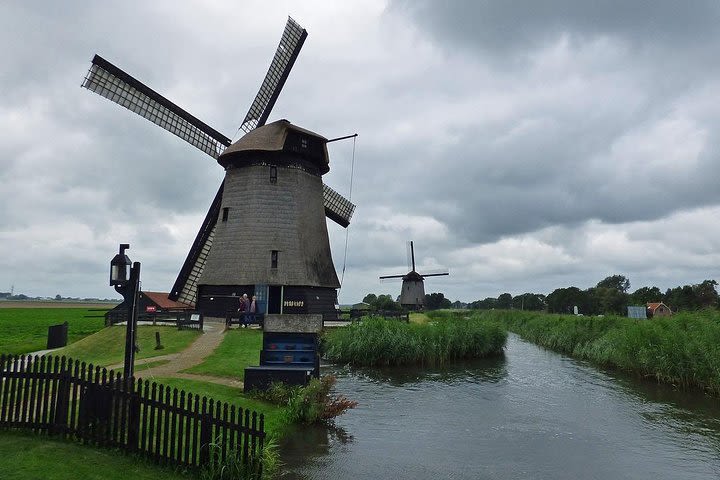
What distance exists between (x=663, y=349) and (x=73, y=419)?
18.7 meters

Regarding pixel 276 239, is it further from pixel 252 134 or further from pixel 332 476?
pixel 332 476

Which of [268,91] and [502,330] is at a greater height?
[268,91]

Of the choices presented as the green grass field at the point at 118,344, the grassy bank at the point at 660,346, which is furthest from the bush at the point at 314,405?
the grassy bank at the point at 660,346

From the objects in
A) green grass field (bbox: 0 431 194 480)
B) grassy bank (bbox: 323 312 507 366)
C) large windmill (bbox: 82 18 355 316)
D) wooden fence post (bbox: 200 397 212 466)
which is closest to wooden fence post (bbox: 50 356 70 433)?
green grass field (bbox: 0 431 194 480)

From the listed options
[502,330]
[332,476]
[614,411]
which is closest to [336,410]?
[332,476]

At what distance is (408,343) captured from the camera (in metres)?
22.1

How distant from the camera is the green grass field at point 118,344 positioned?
1827 cm

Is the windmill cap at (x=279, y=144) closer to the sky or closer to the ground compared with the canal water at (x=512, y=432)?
closer to the sky

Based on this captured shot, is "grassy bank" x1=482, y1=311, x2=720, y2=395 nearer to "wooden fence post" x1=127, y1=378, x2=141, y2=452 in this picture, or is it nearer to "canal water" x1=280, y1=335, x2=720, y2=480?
"canal water" x1=280, y1=335, x2=720, y2=480

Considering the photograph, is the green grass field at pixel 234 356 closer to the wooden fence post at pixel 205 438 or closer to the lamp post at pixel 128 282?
the lamp post at pixel 128 282

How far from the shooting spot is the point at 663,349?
17703 mm

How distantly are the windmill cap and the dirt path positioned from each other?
11205 millimetres

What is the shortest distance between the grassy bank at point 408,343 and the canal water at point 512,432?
3.31 m

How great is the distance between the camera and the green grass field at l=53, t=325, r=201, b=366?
18.3m
